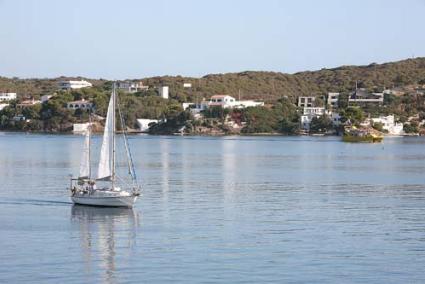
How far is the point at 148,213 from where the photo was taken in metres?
35.1

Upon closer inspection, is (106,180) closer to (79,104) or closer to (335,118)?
(335,118)

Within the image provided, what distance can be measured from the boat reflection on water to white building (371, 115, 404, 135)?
128596 millimetres

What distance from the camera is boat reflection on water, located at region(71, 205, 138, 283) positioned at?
2438 cm

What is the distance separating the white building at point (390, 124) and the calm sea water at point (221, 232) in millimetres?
110216

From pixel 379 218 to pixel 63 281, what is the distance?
610 inches

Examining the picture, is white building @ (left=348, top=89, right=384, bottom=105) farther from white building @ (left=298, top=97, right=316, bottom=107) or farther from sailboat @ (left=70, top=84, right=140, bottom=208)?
sailboat @ (left=70, top=84, right=140, bottom=208)

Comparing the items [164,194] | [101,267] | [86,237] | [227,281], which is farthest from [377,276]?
[164,194]

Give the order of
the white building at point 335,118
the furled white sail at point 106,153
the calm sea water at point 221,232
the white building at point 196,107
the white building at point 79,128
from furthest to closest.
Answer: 1. the white building at point 196,107
2. the white building at point 79,128
3. the white building at point 335,118
4. the furled white sail at point 106,153
5. the calm sea water at point 221,232

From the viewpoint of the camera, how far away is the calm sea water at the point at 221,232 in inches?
923

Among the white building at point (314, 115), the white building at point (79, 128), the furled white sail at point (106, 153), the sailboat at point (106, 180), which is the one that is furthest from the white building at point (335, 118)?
the furled white sail at point (106, 153)

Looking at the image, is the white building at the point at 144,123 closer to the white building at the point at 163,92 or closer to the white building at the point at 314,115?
the white building at the point at 163,92

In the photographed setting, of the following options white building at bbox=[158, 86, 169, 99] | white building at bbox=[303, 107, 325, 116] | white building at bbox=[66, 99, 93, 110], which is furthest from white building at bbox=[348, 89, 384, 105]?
white building at bbox=[66, 99, 93, 110]

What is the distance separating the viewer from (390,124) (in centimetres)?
16650

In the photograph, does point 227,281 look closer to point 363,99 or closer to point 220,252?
point 220,252
